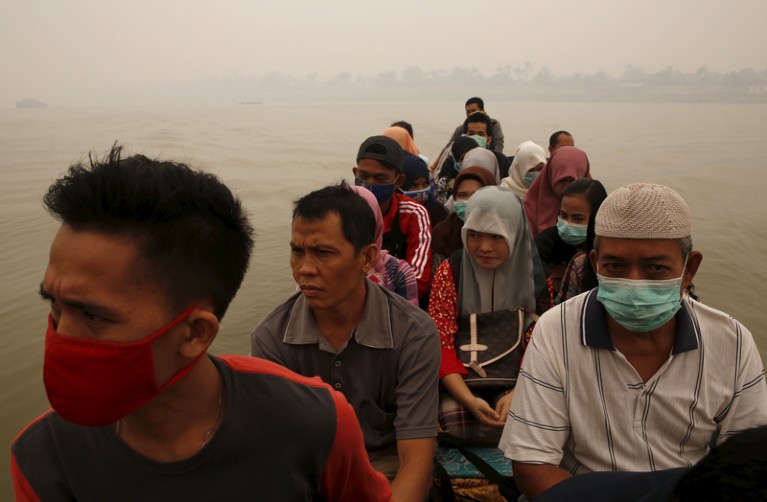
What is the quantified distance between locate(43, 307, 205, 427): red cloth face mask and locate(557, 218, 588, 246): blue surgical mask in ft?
9.72

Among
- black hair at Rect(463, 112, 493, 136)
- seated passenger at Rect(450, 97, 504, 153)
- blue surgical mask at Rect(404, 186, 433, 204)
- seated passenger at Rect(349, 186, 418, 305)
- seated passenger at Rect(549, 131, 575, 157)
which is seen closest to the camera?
seated passenger at Rect(349, 186, 418, 305)

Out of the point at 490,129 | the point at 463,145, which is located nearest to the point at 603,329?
the point at 463,145

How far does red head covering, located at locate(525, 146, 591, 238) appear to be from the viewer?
465cm

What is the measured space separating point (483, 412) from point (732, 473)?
1.81 metres

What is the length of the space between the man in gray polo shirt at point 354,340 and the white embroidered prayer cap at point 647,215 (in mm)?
856

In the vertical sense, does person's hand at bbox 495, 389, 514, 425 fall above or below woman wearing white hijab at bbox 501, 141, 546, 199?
below

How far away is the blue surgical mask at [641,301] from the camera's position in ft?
5.66

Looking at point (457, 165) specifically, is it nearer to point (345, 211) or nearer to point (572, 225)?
point (572, 225)

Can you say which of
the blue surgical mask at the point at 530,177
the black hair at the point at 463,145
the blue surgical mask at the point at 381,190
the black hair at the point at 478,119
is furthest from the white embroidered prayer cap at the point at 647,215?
the black hair at the point at 478,119

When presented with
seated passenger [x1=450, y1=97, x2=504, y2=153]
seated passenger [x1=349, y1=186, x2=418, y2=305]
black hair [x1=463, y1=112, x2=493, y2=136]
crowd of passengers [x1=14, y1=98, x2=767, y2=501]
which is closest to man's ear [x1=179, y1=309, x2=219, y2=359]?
crowd of passengers [x1=14, y1=98, x2=767, y2=501]

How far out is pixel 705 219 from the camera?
1167 cm

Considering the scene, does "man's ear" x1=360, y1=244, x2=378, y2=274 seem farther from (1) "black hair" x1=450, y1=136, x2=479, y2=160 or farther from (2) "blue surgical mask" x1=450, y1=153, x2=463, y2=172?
(1) "black hair" x1=450, y1=136, x2=479, y2=160

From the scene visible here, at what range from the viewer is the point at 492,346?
9.02ft

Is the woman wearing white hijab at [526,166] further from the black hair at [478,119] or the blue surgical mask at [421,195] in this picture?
the black hair at [478,119]
